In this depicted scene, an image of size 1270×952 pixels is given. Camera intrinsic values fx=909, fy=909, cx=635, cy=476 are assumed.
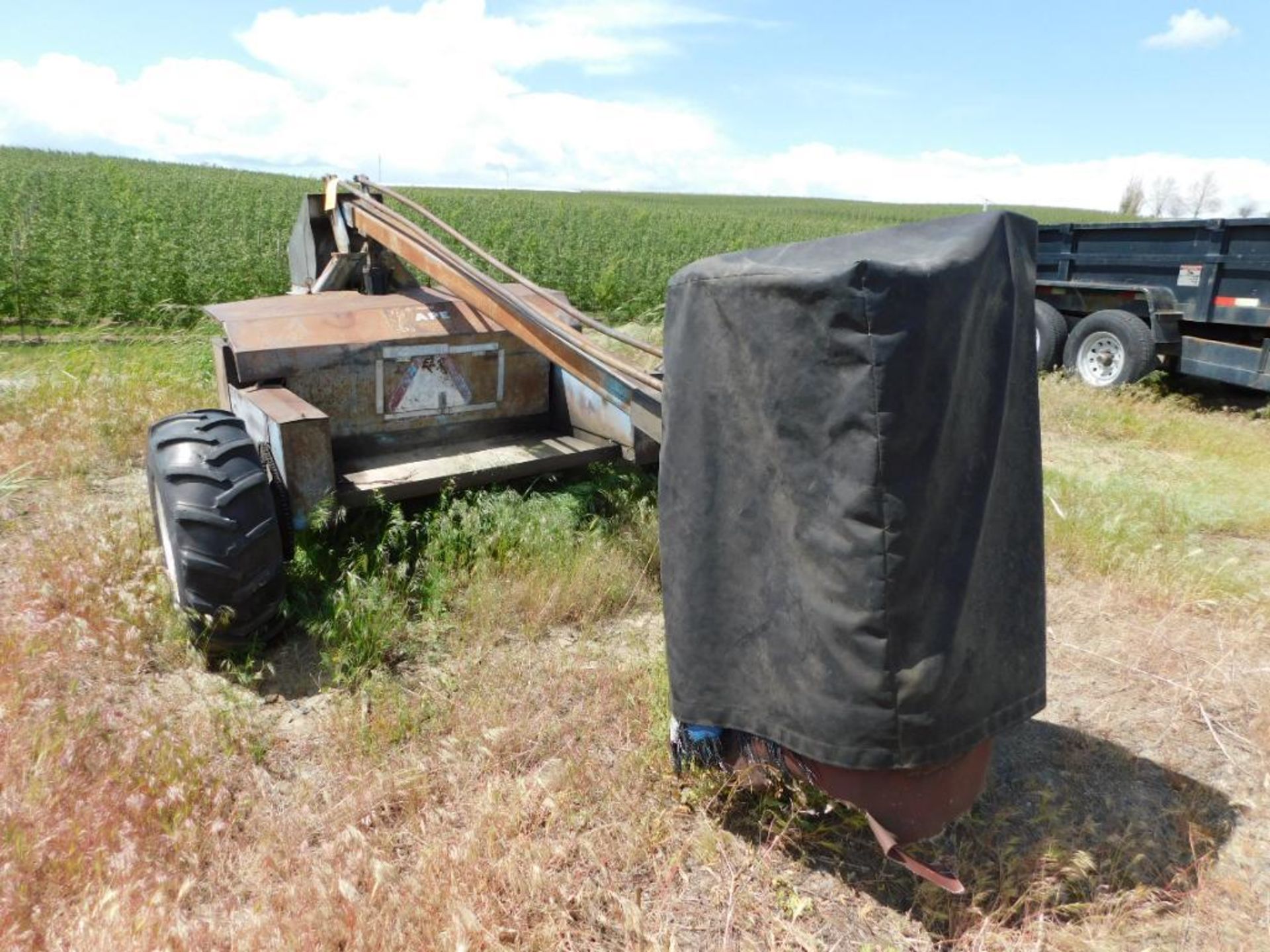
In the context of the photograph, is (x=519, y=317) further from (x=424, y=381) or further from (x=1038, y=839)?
(x=1038, y=839)

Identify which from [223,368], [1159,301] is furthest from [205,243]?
[1159,301]

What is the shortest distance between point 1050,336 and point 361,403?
7.67 m

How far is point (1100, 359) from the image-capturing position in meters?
9.10

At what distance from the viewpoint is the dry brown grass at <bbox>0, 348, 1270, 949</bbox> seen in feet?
7.35

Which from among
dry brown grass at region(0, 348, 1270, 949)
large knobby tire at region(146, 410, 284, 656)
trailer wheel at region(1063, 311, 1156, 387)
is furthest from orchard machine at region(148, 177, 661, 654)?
trailer wheel at region(1063, 311, 1156, 387)

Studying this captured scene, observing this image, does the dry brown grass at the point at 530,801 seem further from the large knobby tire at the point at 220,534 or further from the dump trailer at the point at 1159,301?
the dump trailer at the point at 1159,301

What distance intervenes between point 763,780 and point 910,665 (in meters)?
0.71

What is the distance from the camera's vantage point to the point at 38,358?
26.6 ft

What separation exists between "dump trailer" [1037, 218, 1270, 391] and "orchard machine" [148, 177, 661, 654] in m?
5.73

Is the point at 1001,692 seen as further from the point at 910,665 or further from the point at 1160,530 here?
the point at 1160,530

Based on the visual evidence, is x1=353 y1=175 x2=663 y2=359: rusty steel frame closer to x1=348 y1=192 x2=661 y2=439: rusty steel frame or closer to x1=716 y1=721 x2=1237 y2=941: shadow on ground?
x1=348 y1=192 x2=661 y2=439: rusty steel frame

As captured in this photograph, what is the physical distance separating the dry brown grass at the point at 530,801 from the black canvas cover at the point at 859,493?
54 centimetres

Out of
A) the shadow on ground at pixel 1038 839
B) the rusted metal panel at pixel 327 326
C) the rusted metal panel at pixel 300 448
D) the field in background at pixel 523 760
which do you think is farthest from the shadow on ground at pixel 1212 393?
the rusted metal panel at pixel 300 448

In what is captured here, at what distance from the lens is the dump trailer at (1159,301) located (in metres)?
7.95
